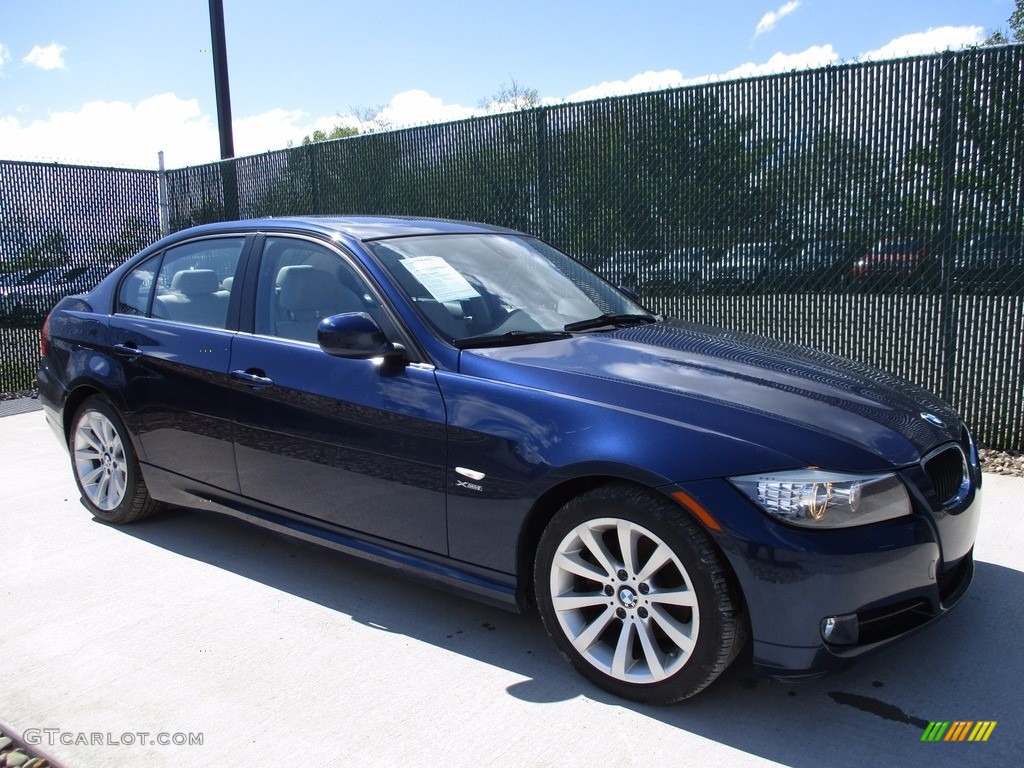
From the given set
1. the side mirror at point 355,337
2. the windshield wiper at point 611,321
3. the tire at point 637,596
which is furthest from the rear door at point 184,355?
the tire at point 637,596

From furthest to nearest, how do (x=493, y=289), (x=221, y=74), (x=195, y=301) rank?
(x=221, y=74), (x=195, y=301), (x=493, y=289)

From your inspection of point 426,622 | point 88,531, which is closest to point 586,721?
point 426,622

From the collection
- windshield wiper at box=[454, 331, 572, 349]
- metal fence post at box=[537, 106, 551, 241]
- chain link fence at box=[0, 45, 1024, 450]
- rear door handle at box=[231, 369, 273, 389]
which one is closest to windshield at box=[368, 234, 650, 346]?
windshield wiper at box=[454, 331, 572, 349]

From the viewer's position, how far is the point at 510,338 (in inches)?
139

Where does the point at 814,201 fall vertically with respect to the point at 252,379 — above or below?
above

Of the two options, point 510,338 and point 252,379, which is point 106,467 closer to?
point 252,379

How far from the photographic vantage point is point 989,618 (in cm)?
355

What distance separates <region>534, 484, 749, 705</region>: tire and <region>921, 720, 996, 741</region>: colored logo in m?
0.68

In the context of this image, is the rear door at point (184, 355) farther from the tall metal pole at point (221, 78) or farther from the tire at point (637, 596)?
the tall metal pole at point (221, 78)

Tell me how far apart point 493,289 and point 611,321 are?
1.88 feet

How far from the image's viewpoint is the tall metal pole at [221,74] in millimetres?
11281

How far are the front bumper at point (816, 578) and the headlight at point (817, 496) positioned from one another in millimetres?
32

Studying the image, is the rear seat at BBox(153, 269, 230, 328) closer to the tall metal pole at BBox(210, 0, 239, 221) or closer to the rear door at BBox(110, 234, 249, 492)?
the rear door at BBox(110, 234, 249, 492)
